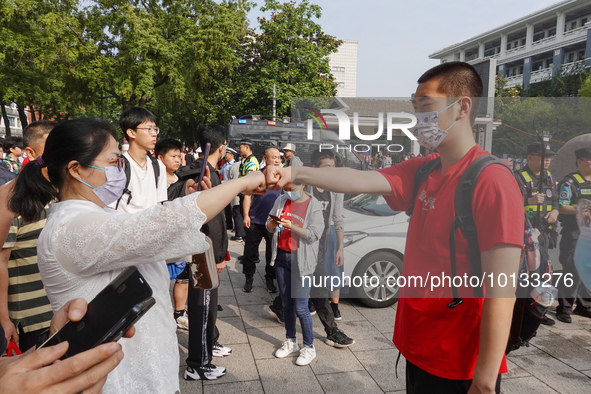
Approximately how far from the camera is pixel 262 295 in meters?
5.24

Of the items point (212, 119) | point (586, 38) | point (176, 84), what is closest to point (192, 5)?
point (176, 84)

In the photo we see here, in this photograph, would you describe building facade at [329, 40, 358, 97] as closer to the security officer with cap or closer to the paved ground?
the paved ground

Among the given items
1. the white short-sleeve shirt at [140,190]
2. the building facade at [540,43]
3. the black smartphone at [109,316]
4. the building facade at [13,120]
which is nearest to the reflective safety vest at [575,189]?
the black smartphone at [109,316]

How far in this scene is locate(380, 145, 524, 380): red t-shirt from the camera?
55.9 inches

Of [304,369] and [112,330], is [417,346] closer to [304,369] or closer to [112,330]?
[112,330]

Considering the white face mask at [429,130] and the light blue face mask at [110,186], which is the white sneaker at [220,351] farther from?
the white face mask at [429,130]

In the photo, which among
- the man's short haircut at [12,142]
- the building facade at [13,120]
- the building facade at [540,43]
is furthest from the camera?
the building facade at [13,120]

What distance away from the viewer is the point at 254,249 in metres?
5.52

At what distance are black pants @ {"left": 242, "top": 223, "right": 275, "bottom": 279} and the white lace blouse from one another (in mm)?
3766

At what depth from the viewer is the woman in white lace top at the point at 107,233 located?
1.36m

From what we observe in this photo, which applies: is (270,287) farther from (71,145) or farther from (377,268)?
(71,145)

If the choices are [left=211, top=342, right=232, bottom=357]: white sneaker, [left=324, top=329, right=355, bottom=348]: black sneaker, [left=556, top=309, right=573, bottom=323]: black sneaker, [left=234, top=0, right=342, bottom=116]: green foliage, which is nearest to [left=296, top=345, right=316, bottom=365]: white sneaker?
[left=324, top=329, right=355, bottom=348]: black sneaker

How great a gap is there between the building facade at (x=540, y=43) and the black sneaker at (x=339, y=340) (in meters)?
40.7

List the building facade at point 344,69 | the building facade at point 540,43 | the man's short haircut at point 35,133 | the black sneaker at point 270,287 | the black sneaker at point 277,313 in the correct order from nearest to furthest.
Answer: the man's short haircut at point 35,133, the black sneaker at point 277,313, the black sneaker at point 270,287, the building facade at point 540,43, the building facade at point 344,69
